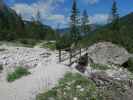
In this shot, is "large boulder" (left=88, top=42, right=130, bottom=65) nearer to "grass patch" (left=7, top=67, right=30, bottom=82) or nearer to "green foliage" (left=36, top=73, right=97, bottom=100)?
"grass patch" (left=7, top=67, right=30, bottom=82)

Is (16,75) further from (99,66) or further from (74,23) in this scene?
(74,23)

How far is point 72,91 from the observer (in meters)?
9.49

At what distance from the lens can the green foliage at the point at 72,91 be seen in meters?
8.97

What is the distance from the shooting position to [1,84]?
37.0 feet

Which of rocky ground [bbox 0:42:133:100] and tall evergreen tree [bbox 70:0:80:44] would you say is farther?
tall evergreen tree [bbox 70:0:80:44]

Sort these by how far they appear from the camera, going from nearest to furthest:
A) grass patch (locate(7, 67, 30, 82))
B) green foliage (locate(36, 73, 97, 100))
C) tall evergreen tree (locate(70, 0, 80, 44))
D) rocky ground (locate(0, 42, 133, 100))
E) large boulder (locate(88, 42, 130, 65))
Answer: green foliage (locate(36, 73, 97, 100)) → rocky ground (locate(0, 42, 133, 100)) → grass patch (locate(7, 67, 30, 82)) → large boulder (locate(88, 42, 130, 65)) → tall evergreen tree (locate(70, 0, 80, 44))

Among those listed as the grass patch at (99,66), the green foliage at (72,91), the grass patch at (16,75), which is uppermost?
the grass patch at (16,75)

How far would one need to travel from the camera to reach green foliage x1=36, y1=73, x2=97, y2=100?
8969mm

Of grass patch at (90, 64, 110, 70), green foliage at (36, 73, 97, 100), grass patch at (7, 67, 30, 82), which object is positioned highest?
grass patch at (7, 67, 30, 82)

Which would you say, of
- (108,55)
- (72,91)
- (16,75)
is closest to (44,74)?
(16,75)

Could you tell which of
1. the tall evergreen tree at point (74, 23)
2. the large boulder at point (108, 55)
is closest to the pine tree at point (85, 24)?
the tall evergreen tree at point (74, 23)

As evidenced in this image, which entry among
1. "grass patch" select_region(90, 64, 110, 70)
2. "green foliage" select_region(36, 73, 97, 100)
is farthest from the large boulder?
"green foliage" select_region(36, 73, 97, 100)

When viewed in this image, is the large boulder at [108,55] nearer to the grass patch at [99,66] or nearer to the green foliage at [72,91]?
the grass patch at [99,66]

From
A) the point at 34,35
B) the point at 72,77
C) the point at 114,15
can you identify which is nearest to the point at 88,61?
the point at 72,77
